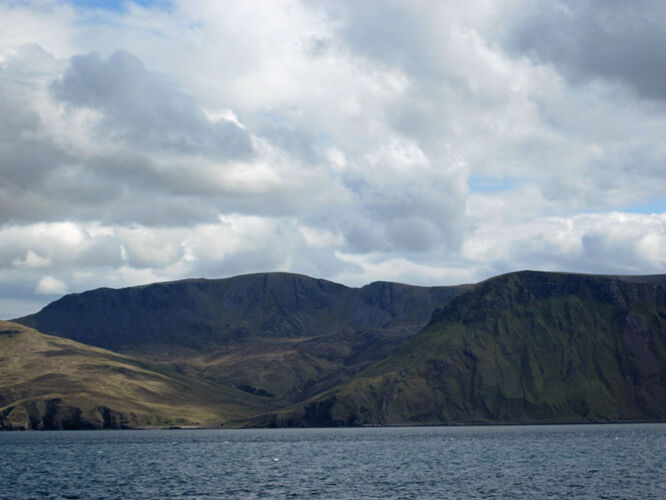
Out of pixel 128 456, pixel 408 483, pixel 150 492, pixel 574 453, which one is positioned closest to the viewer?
pixel 150 492

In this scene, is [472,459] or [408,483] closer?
[408,483]

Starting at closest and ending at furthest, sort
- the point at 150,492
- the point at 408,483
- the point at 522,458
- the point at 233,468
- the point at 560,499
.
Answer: the point at 560,499, the point at 150,492, the point at 408,483, the point at 233,468, the point at 522,458

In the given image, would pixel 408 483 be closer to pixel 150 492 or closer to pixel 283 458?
pixel 150 492

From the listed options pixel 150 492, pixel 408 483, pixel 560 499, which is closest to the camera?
pixel 560 499

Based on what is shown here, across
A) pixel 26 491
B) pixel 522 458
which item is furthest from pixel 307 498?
pixel 522 458

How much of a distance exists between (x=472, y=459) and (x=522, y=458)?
10724 mm

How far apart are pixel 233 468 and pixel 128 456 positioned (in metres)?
60.9

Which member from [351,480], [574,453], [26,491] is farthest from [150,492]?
[574,453]

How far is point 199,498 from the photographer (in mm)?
100375

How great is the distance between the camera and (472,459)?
16288 cm

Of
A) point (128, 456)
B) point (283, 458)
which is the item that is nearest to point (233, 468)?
point (283, 458)

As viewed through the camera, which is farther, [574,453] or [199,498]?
[574,453]

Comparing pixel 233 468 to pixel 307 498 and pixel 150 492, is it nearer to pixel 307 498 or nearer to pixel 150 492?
pixel 150 492

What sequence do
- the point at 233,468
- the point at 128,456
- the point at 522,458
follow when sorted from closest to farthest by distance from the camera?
the point at 233,468
the point at 522,458
the point at 128,456
